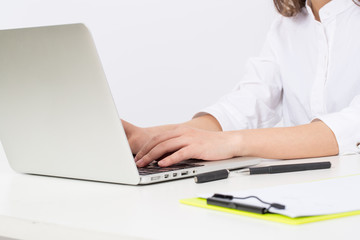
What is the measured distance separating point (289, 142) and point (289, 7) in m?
0.73

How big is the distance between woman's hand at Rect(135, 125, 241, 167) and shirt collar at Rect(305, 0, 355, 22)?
726 mm

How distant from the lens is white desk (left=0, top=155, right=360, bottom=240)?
24.4 inches

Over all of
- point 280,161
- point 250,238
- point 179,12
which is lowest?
point 280,161

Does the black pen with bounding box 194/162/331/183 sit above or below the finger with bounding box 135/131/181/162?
below

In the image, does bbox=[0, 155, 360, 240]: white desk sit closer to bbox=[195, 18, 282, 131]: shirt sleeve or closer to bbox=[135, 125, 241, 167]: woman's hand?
bbox=[135, 125, 241, 167]: woman's hand

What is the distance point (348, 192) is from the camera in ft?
2.53

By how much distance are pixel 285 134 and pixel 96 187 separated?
47cm

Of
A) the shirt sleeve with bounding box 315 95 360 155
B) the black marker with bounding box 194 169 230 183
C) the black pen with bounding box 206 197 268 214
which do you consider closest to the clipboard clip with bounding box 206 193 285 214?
the black pen with bounding box 206 197 268 214

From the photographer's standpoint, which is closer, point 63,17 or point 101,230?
point 101,230

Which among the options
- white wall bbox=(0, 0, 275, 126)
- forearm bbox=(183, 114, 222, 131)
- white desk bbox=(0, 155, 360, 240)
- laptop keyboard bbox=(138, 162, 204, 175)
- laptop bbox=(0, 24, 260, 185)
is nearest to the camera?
white desk bbox=(0, 155, 360, 240)

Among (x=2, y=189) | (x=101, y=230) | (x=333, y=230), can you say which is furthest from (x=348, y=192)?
(x=2, y=189)

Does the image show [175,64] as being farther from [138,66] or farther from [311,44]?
[311,44]

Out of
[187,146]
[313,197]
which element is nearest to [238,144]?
[187,146]

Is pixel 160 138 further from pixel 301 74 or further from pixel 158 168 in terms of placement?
pixel 301 74
